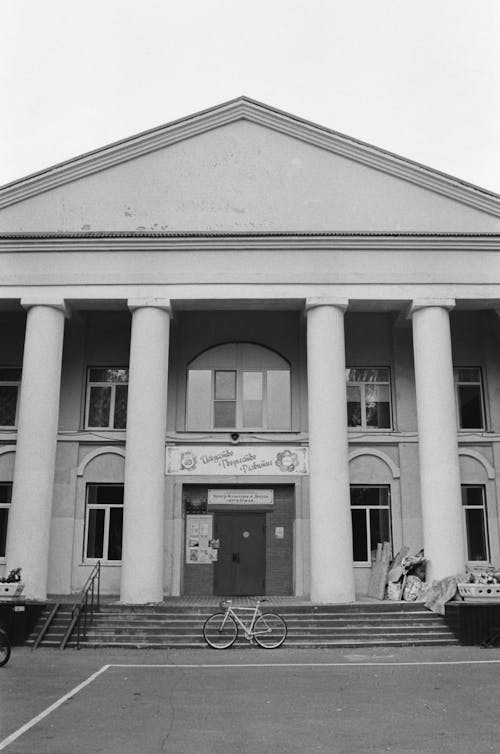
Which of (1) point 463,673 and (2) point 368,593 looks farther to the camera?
(2) point 368,593

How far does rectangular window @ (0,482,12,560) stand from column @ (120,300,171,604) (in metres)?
5.10

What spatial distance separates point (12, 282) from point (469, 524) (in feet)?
48.5

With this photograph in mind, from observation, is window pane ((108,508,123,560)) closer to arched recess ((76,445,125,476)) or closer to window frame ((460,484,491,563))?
arched recess ((76,445,125,476))

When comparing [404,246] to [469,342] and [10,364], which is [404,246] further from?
[10,364]

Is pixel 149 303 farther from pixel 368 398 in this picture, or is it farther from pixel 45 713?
pixel 45 713

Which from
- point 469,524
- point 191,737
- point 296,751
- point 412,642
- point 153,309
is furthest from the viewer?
point 469,524

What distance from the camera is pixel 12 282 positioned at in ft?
66.3

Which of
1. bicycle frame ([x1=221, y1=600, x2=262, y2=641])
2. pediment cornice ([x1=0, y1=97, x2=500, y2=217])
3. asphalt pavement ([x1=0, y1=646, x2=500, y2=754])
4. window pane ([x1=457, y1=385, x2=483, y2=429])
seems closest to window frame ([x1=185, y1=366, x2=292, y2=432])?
window pane ([x1=457, y1=385, x2=483, y2=429])

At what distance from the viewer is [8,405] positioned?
22859 millimetres

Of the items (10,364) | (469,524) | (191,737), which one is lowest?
(191,737)

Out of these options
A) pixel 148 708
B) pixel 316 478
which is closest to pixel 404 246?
pixel 316 478

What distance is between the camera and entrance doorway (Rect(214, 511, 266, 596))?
21.3 m

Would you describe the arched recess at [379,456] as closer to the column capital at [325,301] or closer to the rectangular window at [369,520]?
the rectangular window at [369,520]

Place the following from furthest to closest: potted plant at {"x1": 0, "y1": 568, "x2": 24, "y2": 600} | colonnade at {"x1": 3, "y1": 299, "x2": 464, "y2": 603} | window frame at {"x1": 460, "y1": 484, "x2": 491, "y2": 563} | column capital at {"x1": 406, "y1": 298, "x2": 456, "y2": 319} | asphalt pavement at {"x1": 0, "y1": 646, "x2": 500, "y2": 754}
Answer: window frame at {"x1": 460, "y1": 484, "x2": 491, "y2": 563}
column capital at {"x1": 406, "y1": 298, "x2": 456, "y2": 319}
colonnade at {"x1": 3, "y1": 299, "x2": 464, "y2": 603}
potted plant at {"x1": 0, "y1": 568, "x2": 24, "y2": 600}
asphalt pavement at {"x1": 0, "y1": 646, "x2": 500, "y2": 754}
